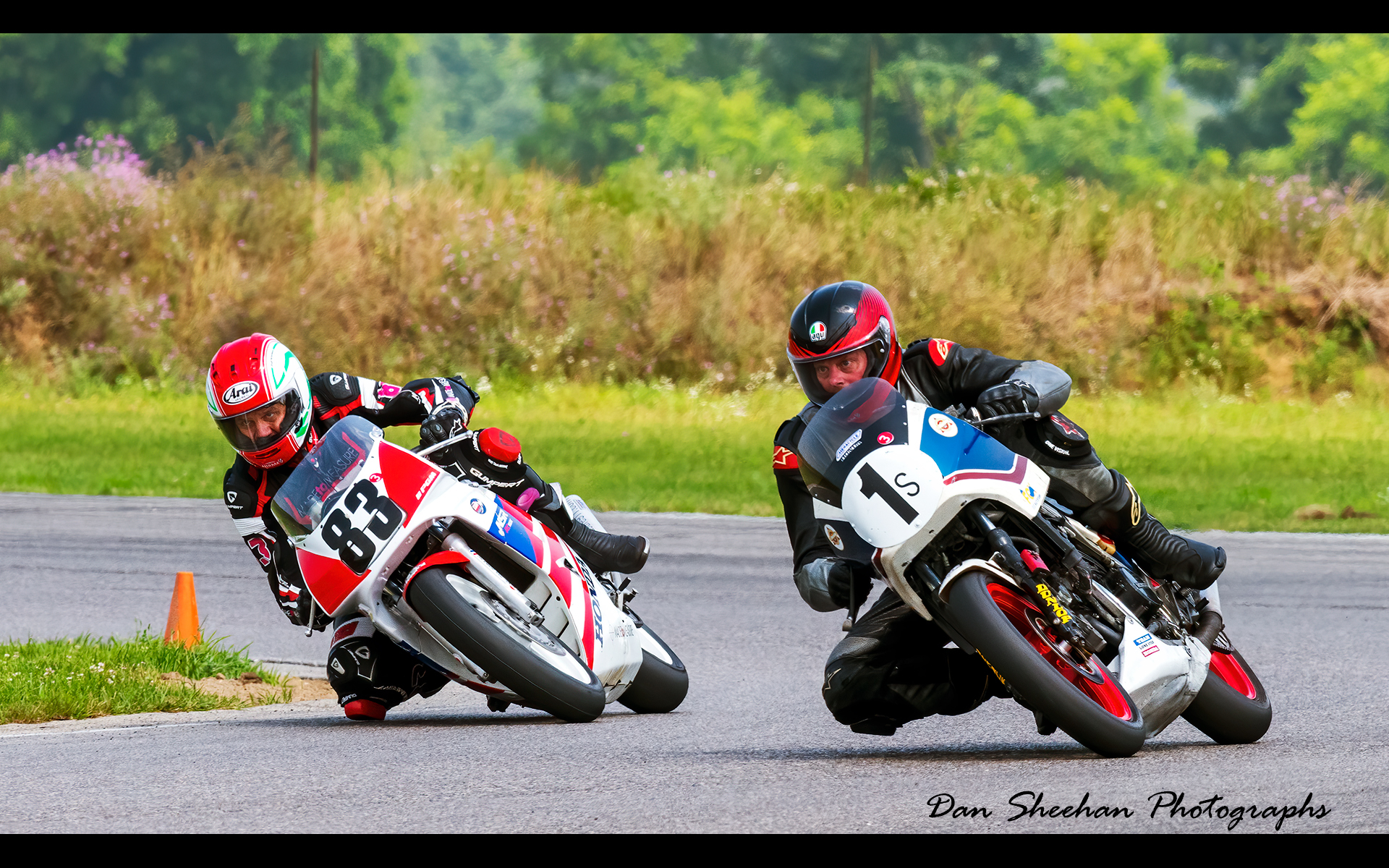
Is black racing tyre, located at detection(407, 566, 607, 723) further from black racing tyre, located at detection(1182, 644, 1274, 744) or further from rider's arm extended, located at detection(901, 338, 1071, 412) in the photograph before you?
black racing tyre, located at detection(1182, 644, 1274, 744)

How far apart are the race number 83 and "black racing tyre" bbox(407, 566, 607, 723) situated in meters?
0.25

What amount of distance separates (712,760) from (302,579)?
1.89 metres

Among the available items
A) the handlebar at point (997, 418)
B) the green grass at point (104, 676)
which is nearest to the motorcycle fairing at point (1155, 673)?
the handlebar at point (997, 418)

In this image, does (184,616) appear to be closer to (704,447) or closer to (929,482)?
(929,482)

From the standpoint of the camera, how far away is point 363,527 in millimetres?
6812

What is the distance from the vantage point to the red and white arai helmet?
23.8 feet

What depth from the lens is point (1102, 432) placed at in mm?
24500

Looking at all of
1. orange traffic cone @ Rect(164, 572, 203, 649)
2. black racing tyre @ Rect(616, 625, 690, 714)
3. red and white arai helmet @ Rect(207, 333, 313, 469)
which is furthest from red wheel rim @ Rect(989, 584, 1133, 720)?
orange traffic cone @ Rect(164, 572, 203, 649)

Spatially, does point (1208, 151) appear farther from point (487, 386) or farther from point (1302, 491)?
point (1302, 491)

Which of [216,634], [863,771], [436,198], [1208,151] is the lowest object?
[1208,151]

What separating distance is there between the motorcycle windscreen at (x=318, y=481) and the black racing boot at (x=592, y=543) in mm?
920

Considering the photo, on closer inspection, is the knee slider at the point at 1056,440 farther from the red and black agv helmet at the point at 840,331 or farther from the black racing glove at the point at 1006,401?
the red and black agv helmet at the point at 840,331
